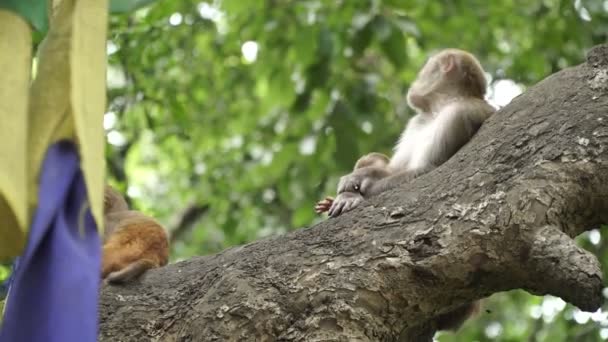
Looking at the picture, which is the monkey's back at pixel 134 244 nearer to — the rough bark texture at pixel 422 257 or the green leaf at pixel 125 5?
the rough bark texture at pixel 422 257

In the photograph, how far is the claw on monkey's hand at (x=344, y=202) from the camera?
3.59 metres

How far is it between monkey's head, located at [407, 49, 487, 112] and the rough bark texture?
1.45 m

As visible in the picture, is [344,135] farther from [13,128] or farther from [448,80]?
[13,128]

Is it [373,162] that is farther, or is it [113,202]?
[113,202]

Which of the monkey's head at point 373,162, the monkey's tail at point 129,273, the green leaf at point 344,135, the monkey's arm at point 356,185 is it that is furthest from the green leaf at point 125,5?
the green leaf at point 344,135

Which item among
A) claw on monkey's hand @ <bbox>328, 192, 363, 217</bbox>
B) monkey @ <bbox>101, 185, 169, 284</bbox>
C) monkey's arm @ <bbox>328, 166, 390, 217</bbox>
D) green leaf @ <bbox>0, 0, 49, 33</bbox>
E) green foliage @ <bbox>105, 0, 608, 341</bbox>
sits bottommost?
green foliage @ <bbox>105, 0, 608, 341</bbox>

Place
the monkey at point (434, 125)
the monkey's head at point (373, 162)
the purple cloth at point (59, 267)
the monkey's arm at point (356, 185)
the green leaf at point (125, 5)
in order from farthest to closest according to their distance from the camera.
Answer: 1. the monkey's head at point (373, 162)
2. the monkey at point (434, 125)
3. the monkey's arm at point (356, 185)
4. the green leaf at point (125, 5)
5. the purple cloth at point (59, 267)

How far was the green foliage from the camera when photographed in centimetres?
597

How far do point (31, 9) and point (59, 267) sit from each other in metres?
0.64

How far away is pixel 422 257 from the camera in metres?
2.95

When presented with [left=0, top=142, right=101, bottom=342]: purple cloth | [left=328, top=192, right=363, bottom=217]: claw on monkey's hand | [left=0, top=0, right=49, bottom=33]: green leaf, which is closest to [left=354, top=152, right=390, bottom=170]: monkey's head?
[left=328, top=192, right=363, bottom=217]: claw on monkey's hand

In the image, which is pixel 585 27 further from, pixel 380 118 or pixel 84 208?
pixel 84 208

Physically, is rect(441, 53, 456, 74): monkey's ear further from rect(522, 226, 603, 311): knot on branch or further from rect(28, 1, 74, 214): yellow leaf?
rect(28, 1, 74, 214): yellow leaf

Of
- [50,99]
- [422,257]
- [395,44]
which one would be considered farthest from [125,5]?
[395,44]
